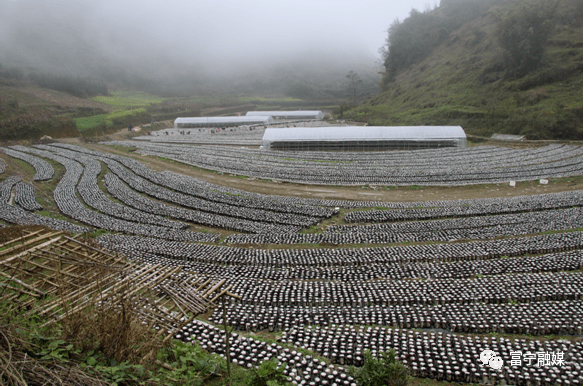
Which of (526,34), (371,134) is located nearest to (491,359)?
(371,134)

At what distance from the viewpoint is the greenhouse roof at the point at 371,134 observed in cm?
5550

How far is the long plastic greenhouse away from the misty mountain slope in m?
14.1

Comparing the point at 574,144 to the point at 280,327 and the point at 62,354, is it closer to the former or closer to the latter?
the point at 280,327

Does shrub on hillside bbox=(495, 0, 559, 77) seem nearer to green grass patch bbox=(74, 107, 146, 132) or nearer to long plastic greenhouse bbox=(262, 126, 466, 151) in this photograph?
long plastic greenhouse bbox=(262, 126, 466, 151)

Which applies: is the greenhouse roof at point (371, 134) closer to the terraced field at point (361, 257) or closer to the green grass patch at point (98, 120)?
the terraced field at point (361, 257)

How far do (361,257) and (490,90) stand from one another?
7172 cm

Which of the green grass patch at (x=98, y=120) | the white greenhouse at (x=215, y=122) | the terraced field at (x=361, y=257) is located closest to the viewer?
the terraced field at (x=361, y=257)

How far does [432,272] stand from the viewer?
18.3m

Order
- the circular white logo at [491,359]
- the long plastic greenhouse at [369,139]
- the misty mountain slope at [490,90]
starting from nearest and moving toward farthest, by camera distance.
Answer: the circular white logo at [491,359], the long plastic greenhouse at [369,139], the misty mountain slope at [490,90]

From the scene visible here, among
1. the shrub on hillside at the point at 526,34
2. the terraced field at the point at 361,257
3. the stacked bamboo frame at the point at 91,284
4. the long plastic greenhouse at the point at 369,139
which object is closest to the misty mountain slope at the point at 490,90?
the shrub on hillside at the point at 526,34

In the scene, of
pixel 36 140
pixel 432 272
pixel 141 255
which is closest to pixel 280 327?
pixel 432 272

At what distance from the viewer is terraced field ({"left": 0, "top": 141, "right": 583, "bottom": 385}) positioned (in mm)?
11883

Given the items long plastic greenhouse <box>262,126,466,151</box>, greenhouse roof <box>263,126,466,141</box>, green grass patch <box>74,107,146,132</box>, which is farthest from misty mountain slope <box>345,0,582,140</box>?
green grass patch <box>74,107,146,132</box>

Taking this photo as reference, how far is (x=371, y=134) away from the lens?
5656 cm
